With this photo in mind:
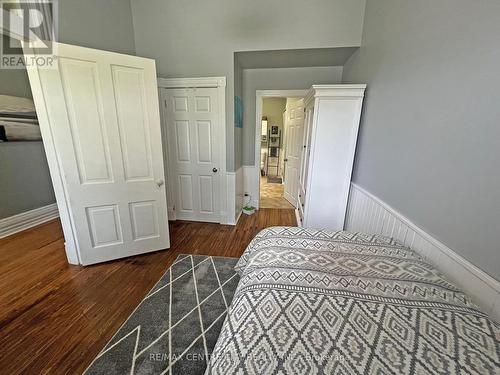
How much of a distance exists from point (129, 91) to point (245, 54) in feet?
5.28

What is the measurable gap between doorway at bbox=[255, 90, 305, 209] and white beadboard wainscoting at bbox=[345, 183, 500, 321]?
1.84 m

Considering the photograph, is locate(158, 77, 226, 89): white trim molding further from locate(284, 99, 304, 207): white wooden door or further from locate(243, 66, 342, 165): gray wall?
locate(284, 99, 304, 207): white wooden door

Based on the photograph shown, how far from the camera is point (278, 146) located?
22.5ft

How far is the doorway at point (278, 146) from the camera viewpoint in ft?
11.5

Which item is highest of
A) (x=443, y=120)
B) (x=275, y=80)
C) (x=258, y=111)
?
(x=275, y=80)

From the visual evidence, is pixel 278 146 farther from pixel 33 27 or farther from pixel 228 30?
pixel 33 27

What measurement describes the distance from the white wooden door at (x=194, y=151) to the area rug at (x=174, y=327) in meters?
1.25

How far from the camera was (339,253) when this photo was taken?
117 cm

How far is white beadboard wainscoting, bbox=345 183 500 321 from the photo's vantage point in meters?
0.89

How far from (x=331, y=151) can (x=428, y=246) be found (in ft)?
4.39

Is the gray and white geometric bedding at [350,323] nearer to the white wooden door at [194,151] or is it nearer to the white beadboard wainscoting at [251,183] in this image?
the white wooden door at [194,151]

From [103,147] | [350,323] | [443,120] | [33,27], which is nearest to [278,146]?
[103,147]

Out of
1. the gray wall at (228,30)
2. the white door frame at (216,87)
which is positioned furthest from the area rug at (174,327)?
the gray wall at (228,30)

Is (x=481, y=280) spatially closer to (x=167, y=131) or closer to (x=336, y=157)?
(x=336, y=157)
